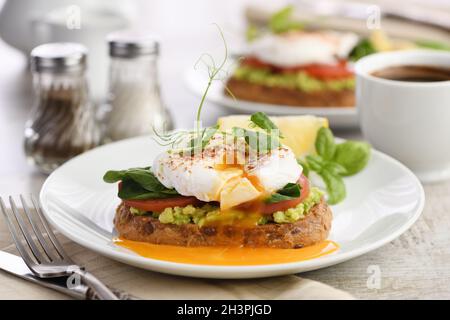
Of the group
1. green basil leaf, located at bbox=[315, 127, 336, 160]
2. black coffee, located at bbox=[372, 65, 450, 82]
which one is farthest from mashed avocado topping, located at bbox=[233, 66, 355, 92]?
green basil leaf, located at bbox=[315, 127, 336, 160]

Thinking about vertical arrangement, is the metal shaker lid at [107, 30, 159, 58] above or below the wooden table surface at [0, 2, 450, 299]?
above

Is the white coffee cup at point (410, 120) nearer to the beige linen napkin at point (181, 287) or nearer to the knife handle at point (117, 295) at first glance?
the beige linen napkin at point (181, 287)

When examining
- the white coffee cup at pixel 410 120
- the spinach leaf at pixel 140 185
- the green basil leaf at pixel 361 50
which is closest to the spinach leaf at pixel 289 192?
the spinach leaf at pixel 140 185

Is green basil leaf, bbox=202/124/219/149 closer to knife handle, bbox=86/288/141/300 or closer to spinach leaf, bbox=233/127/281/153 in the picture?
spinach leaf, bbox=233/127/281/153

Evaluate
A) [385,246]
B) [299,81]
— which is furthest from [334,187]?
[299,81]

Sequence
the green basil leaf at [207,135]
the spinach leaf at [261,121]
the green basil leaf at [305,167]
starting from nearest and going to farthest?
the green basil leaf at [207,135] → the spinach leaf at [261,121] → the green basil leaf at [305,167]

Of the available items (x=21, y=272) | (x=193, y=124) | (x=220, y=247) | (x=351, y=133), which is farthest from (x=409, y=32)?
(x=21, y=272)
